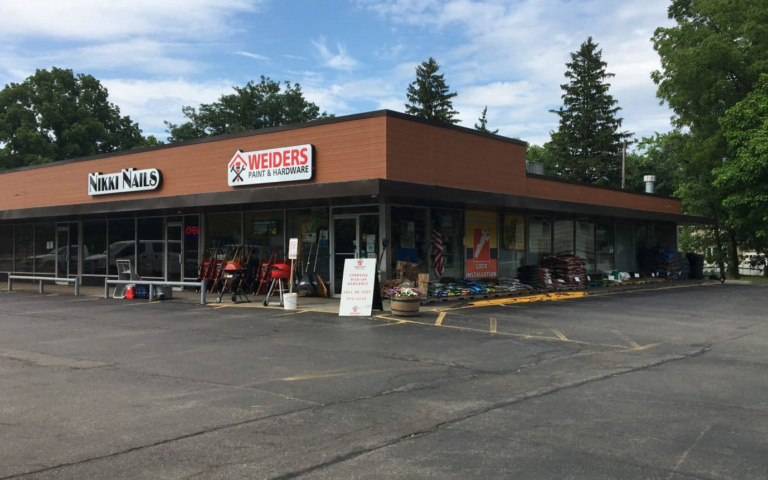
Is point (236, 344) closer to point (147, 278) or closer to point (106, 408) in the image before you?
point (106, 408)

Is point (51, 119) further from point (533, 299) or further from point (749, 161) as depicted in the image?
point (749, 161)

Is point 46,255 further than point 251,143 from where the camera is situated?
Yes

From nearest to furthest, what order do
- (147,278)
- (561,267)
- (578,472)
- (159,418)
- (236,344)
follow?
(578,472) < (159,418) < (236,344) < (561,267) < (147,278)

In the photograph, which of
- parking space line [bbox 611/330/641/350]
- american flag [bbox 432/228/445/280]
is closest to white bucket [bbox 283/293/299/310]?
american flag [bbox 432/228/445/280]

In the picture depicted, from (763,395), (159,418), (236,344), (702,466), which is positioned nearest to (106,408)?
(159,418)

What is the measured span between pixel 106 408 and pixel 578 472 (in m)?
4.62

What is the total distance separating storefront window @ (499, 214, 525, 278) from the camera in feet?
67.6

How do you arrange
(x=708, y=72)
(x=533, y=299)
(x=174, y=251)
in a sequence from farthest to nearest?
(x=708, y=72)
(x=174, y=251)
(x=533, y=299)

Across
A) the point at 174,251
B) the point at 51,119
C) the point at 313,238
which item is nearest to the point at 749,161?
the point at 313,238

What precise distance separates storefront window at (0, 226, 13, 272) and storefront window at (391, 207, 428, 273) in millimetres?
20792

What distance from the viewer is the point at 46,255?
26.7 meters

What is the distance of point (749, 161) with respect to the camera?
28.9m

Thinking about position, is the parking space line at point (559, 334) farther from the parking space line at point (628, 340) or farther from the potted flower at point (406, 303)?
the potted flower at point (406, 303)

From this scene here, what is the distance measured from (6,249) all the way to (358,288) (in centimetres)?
2229
